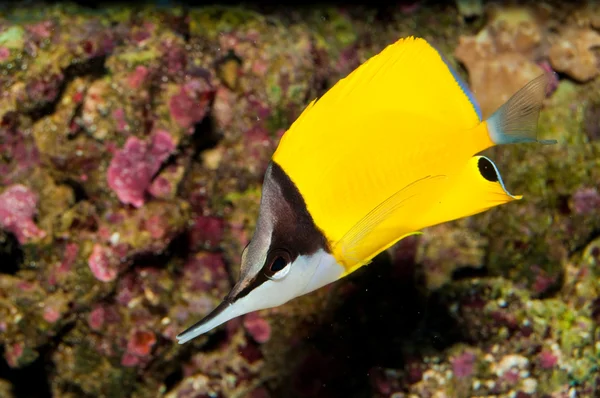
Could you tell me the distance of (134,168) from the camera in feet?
11.1

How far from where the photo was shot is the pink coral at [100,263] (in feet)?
11.1

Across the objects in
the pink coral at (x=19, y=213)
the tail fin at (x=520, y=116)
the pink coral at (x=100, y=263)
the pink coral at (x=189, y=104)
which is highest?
the tail fin at (x=520, y=116)

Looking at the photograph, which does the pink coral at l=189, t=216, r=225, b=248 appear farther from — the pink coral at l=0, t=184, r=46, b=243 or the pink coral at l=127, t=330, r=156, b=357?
the pink coral at l=0, t=184, r=46, b=243

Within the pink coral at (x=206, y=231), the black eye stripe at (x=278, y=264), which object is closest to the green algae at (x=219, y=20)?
the pink coral at (x=206, y=231)

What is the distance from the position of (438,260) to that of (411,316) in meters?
0.49

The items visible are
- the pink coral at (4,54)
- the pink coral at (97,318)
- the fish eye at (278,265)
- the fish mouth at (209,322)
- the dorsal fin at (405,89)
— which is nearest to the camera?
the fish mouth at (209,322)

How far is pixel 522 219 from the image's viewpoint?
3875 millimetres

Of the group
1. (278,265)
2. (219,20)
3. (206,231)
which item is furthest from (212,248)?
(278,265)

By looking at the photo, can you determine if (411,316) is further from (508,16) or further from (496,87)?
(508,16)

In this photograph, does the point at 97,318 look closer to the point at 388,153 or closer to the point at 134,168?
the point at 134,168

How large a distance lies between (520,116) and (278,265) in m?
0.98

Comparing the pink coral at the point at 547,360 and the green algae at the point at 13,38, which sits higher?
the green algae at the point at 13,38

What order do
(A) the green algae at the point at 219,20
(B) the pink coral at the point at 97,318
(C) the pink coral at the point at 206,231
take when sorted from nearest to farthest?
(B) the pink coral at the point at 97,318
(C) the pink coral at the point at 206,231
(A) the green algae at the point at 219,20

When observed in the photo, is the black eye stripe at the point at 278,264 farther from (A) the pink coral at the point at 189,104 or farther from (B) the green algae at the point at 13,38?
(B) the green algae at the point at 13,38
